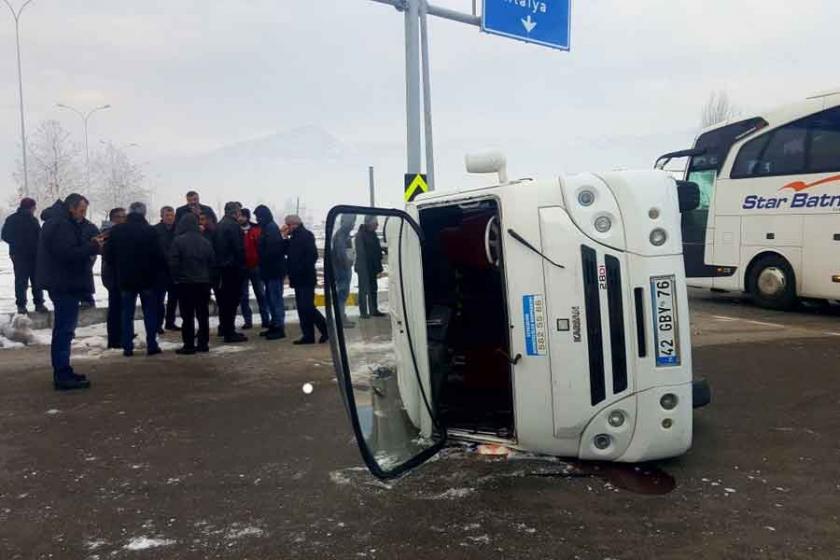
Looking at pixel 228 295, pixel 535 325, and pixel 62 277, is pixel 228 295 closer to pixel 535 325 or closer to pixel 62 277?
pixel 62 277

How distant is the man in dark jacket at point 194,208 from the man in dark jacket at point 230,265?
0.30 m

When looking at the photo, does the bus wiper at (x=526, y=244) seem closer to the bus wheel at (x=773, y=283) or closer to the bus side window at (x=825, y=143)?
the bus side window at (x=825, y=143)

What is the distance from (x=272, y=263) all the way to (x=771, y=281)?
26.9ft

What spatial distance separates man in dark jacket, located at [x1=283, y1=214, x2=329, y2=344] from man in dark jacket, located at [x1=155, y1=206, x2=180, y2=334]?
4.92 ft

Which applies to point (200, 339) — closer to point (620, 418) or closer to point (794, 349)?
point (620, 418)

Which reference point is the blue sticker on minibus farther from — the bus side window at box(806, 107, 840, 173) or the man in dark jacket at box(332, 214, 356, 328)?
the bus side window at box(806, 107, 840, 173)

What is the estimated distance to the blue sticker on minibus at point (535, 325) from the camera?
156 inches

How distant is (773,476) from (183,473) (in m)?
3.68

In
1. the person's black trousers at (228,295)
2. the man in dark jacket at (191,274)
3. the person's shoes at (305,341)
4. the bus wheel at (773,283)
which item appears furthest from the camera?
the bus wheel at (773,283)

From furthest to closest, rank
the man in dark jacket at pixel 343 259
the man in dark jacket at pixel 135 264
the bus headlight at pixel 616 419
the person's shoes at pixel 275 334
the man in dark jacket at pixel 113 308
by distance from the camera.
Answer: the person's shoes at pixel 275 334
the man in dark jacket at pixel 113 308
the man in dark jacket at pixel 135 264
the bus headlight at pixel 616 419
the man in dark jacket at pixel 343 259

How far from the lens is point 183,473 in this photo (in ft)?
14.4

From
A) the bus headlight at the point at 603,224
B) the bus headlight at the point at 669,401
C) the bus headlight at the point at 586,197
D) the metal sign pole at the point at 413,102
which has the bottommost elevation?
the bus headlight at the point at 669,401

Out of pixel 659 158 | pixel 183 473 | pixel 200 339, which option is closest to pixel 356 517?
pixel 183 473

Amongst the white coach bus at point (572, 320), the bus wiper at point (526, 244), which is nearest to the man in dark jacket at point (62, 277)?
the white coach bus at point (572, 320)
